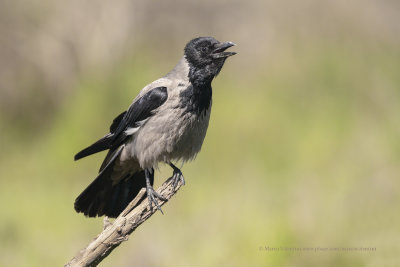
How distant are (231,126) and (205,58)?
4.80 metres

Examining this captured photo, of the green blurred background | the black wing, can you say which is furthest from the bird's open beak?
the green blurred background

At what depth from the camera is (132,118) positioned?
6848 millimetres

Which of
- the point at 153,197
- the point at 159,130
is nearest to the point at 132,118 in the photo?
the point at 159,130

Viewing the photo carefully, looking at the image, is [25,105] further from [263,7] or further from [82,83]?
[263,7]

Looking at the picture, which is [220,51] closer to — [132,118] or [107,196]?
[132,118]

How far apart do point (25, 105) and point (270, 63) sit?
15.7 ft

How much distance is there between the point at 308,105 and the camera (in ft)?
38.6

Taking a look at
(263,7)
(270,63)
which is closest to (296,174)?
(270,63)

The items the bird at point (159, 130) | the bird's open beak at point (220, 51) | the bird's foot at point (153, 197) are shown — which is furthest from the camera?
the bird's open beak at point (220, 51)

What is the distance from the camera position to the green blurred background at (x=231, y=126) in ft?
31.4

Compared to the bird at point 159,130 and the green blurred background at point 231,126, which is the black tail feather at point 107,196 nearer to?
the bird at point 159,130

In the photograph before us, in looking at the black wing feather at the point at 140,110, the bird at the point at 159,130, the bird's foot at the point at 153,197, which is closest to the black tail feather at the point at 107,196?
the bird at the point at 159,130

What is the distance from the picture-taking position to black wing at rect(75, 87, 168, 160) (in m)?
6.70

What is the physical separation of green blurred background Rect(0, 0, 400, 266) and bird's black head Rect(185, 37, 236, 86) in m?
3.32
